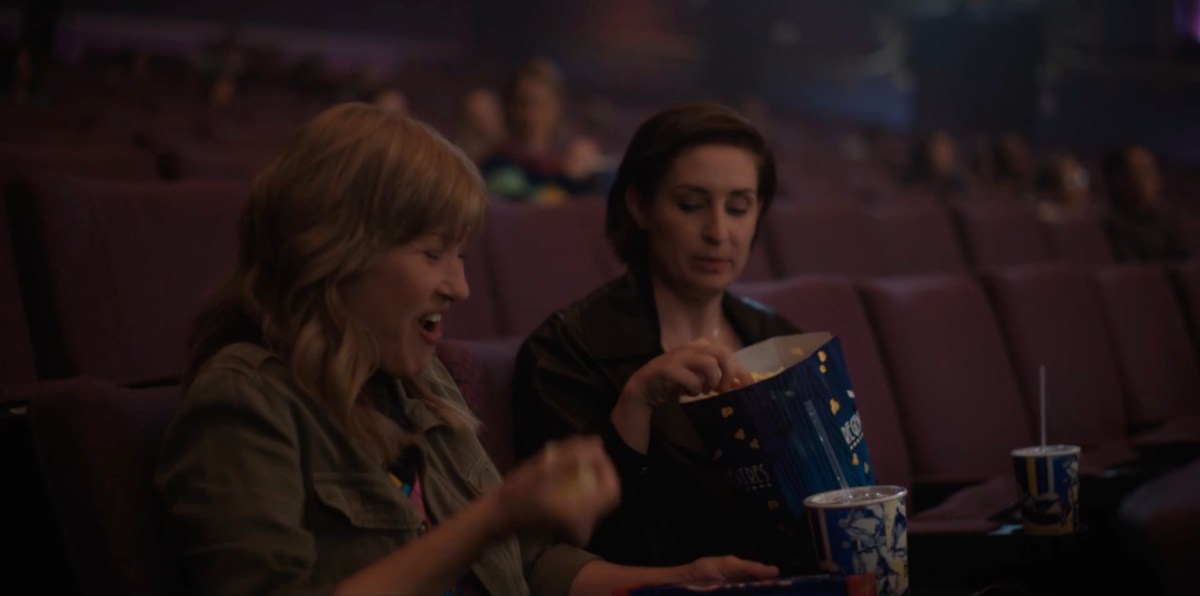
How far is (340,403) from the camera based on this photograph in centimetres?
51

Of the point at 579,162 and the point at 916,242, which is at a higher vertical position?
the point at 579,162

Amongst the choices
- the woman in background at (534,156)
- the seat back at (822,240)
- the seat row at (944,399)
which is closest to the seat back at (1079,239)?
the seat row at (944,399)

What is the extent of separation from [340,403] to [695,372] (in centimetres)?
19

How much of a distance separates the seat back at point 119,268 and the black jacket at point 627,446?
25 cm

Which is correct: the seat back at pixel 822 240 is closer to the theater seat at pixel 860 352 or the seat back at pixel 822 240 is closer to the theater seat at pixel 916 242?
the theater seat at pixel 916 242

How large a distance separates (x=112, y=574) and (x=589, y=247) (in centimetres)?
75

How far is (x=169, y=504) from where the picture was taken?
1.58ft

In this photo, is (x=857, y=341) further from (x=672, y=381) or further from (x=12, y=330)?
(x=12, y=330)

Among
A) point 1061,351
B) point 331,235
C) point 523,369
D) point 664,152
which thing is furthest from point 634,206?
point 1061,351

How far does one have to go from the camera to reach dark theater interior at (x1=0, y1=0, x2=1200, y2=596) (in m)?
0.48

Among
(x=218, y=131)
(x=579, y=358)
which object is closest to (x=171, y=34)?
(x=218, y=131)

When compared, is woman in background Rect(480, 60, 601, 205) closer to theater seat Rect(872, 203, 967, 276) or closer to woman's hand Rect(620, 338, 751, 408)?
theater seat Rect(872, 203, 967, 276)

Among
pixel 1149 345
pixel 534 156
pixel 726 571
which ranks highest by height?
pixel 534 156

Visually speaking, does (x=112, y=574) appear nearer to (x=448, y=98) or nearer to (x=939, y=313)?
(x=939, y=313)
